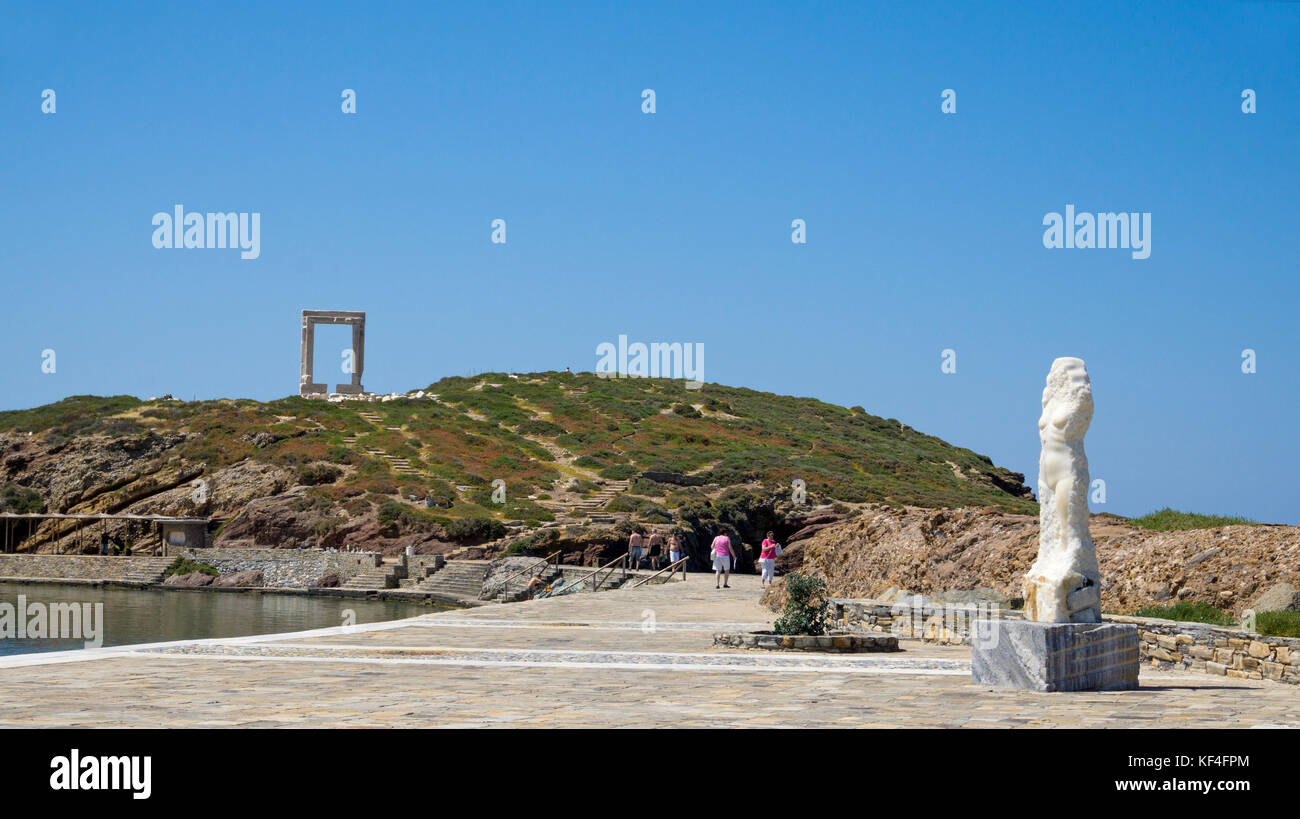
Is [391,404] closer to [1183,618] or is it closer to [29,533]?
[29,533]

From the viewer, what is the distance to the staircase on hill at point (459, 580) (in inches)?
1483

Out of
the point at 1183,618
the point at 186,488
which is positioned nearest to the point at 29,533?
the point at 186,488

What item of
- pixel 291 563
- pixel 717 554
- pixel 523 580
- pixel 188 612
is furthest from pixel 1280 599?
pixel 291 563

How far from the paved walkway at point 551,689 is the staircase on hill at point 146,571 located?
30270 millimetres

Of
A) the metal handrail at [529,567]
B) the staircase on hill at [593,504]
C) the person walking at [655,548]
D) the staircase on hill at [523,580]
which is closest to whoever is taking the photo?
the staircase on hill at [523,580]

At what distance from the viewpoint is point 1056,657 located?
973cm

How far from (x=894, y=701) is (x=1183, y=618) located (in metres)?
7.06

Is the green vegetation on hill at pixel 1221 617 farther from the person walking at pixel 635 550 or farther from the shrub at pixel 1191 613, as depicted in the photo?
the person walking at pixel 635 550

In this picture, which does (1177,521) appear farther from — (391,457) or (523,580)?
(391,457)

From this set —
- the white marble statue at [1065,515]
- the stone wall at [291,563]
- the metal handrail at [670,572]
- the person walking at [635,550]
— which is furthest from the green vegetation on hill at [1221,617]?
the stone wall at [291,563]

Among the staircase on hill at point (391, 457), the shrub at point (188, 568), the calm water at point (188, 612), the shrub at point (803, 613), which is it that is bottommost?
the calm water at point (188, 612)

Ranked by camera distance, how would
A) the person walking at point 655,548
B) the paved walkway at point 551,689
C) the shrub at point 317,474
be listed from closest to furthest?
1. the paved walkway at point 551,689
2. the person walking at point 655,548
3. the shrub at point 317,474

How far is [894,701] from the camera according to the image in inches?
365
